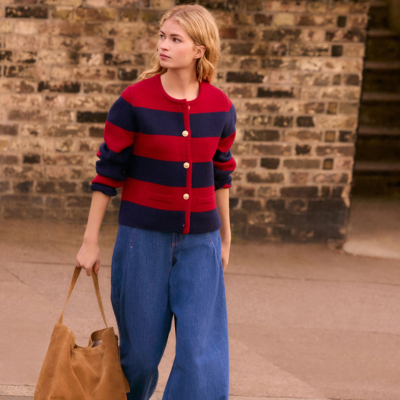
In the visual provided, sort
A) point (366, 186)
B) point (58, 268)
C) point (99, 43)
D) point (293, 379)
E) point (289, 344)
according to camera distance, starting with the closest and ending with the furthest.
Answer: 1. point (293, 379)
2. point (289, 344)
3. point (58, 268)
4. point (99, 43)
5. point (366, 186)

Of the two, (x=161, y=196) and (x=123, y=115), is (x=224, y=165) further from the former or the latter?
(x=123, y=115)

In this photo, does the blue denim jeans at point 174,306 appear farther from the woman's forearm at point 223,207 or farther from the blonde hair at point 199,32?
the blonde hair at point 199,32

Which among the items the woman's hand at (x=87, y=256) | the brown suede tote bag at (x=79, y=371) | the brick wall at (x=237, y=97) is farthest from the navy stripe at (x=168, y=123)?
the brick wall at (x=237, y=97)

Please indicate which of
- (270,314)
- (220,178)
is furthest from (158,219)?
(270,314)

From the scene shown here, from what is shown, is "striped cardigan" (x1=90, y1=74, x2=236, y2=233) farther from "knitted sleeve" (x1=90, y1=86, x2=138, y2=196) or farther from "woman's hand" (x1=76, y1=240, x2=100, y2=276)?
"woman's hand" (x1=76, y1=240, x2=100, y2=276)

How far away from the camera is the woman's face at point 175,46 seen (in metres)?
2.58

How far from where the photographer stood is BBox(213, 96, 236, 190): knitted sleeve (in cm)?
280

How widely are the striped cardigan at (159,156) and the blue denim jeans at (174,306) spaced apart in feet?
0.25

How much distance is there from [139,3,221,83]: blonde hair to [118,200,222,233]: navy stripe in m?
0.52

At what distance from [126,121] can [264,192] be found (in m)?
4.67

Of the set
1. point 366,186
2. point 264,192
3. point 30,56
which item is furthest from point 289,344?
point 366,186

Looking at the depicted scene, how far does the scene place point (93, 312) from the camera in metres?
4.79

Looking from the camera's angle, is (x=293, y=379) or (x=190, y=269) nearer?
(x=190, y=269)

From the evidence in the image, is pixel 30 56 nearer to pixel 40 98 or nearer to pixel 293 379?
pixel 40 98
